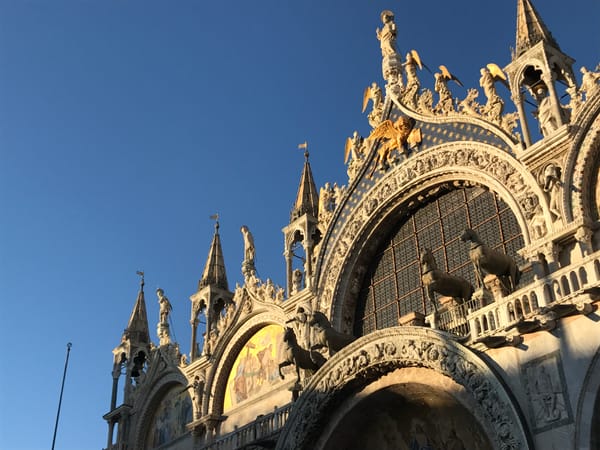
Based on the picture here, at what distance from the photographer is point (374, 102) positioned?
2184cm

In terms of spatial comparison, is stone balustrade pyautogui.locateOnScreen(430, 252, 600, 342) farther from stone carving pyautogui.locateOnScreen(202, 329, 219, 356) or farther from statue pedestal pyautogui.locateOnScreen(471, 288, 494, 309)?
stone carving pyautogui.locateOnScreen(202, 329, 219, 356)

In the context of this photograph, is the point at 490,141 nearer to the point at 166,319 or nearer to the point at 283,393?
the point at 283,393

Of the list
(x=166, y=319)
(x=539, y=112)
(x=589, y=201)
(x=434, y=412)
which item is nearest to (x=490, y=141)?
(x=539, y=112)

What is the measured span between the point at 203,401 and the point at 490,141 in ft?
38.8

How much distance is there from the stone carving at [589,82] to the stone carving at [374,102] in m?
6.46

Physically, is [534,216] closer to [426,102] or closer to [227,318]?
[426,102]

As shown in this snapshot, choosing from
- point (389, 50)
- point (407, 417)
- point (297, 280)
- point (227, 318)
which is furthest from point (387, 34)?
point (407, 417)

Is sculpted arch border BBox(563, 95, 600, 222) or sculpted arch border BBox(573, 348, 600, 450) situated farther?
sculpted arch border BBox(563, 95, 600, 222)

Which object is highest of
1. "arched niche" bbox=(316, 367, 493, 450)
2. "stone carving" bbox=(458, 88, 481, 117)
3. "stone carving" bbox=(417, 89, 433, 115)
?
"stone carving" bbox=(417, 89, 433, 115)

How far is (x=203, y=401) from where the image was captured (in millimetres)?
23734

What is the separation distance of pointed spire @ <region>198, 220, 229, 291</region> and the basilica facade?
→ 0.62 m

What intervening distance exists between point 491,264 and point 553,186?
2.27m

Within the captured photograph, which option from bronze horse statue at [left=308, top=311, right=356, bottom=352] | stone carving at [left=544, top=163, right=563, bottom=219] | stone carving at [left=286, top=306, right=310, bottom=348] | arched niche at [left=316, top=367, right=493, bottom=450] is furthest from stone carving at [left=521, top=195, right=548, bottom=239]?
stone carving at [left=286, top=306, right=310, bottom=348]

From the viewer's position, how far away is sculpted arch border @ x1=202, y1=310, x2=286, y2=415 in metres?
23.2
